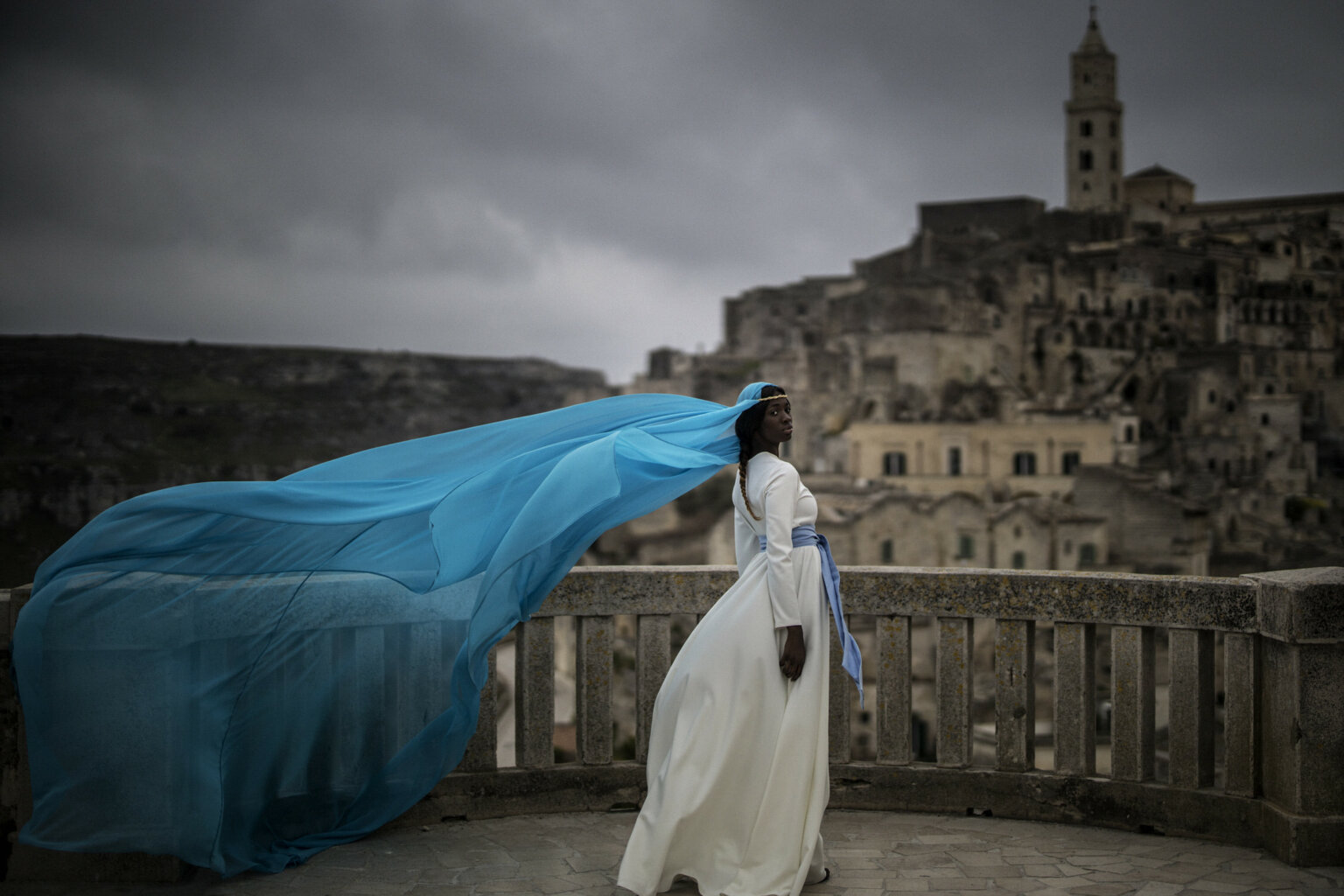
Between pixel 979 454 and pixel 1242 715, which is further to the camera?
pixel 979 454

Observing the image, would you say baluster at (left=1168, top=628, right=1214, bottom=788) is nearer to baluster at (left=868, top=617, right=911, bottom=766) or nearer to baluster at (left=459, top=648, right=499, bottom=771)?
baluster at (left=868, top=617, right=911, bottom=766)

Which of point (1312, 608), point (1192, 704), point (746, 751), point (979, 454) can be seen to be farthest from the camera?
point (979, 454)

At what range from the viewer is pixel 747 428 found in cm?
474

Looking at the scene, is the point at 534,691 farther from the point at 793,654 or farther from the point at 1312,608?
the point at 1312,608

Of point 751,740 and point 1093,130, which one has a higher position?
point 1093,130

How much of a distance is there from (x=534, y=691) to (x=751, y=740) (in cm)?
161

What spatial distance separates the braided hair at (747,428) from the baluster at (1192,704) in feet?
7.51

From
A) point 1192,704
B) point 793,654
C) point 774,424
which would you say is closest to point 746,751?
point 793,654

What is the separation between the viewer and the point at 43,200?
57.4 feet

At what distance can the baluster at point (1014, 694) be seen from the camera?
5504 mm

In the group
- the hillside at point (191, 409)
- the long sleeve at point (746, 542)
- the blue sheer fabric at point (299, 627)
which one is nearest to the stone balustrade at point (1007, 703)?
the blue sheer fabric at point (299, 627)

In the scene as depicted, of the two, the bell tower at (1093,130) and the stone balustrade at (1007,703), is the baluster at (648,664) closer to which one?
the stone balustrade at (1007,703)

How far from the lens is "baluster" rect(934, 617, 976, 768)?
557 cm

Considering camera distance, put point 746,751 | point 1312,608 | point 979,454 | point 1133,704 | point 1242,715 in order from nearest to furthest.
→ point 746,751
point 1312,608
point 1242,715
point 1133,704
point 979,454
